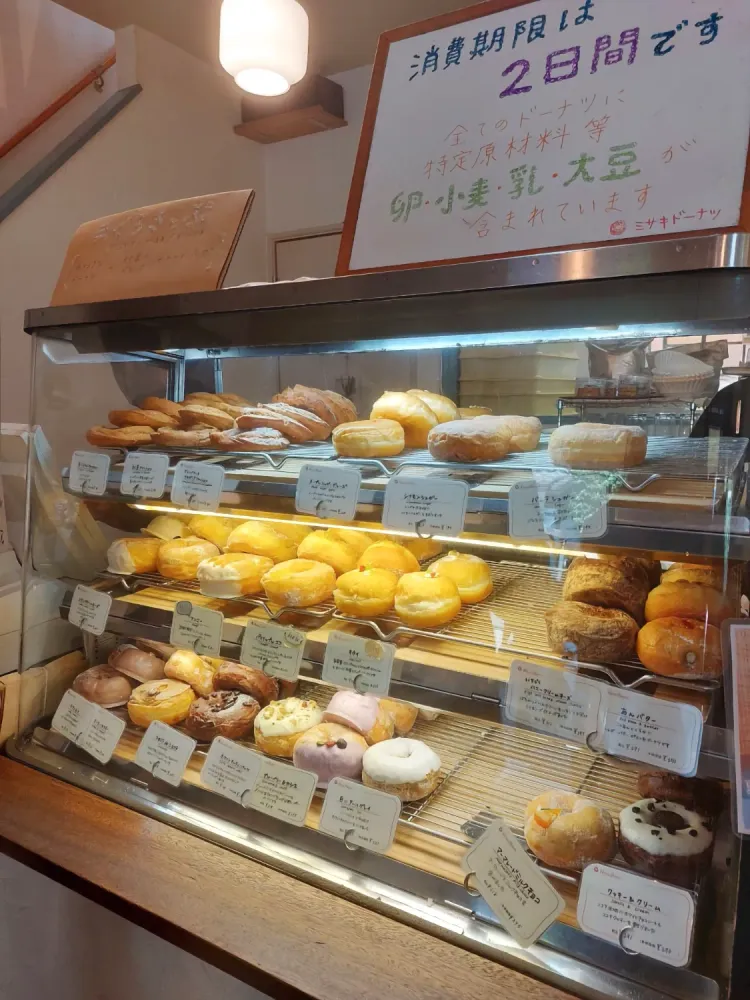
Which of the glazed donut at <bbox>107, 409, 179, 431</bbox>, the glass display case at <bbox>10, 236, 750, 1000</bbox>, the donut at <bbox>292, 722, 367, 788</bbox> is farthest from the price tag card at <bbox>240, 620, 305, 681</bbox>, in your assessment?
the glazed donut at <bbox>107, 409, 179, 431</bbox>

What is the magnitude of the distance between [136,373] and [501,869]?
1.52 meters

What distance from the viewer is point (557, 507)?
3.62 feet

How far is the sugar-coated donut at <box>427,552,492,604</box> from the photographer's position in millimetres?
1434

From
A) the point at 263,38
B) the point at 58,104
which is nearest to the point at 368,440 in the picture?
the point at 263,38

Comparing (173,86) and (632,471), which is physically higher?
(173,86)

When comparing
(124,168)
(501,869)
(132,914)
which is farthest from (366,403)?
(124,168)

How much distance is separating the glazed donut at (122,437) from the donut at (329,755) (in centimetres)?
78

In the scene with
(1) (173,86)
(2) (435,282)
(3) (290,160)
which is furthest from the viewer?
(3) (290,160)

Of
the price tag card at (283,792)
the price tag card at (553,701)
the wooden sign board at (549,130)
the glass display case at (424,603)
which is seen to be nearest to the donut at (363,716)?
the glass display case at (424,603)

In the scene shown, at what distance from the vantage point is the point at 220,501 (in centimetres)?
142

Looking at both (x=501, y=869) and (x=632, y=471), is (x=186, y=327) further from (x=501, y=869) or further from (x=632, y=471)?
(x=501, y=869)

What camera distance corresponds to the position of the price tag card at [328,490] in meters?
1.26

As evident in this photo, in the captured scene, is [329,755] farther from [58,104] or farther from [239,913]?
[58,104]

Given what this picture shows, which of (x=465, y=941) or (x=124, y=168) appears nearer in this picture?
(x=465, y=941)
